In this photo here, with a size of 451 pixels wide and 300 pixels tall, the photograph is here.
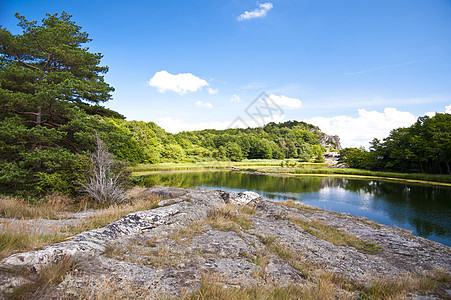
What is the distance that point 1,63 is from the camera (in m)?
12.1

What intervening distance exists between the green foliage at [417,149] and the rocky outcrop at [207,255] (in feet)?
143

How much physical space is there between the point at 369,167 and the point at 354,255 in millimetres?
61371

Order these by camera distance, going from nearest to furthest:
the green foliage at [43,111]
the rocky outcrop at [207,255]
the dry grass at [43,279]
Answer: the dry grass at [43,279]
the rocky outcrop at [207,255]
the green foliage at [43,111]

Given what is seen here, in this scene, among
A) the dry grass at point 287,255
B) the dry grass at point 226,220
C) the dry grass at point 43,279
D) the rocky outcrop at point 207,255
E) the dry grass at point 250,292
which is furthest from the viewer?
the dry grass at point 226,220

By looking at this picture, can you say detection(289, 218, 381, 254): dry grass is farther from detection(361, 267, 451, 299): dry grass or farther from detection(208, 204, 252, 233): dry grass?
detection(208, 204, 252, 233): dry grass

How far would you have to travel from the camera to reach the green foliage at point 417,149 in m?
40.6

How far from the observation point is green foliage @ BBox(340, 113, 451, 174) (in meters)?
40.6

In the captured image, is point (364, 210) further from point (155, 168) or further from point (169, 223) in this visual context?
point (155, 168)

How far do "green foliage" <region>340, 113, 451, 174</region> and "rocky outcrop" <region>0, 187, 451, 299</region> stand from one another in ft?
143

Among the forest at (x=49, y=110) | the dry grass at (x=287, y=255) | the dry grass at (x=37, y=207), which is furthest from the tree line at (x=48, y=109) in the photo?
the dry grass at (x=287, y=255)

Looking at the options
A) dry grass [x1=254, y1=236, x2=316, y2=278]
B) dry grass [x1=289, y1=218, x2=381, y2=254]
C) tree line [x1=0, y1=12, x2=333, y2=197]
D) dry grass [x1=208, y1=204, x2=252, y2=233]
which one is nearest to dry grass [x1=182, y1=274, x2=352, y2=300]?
dry grass [x1=254, y1=236, x2=316, y2=278]

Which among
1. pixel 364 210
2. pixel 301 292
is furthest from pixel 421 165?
pixel 301 292

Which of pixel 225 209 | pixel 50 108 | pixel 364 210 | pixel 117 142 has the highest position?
pixel 50 108

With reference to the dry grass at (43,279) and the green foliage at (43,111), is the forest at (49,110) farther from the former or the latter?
the dry grass at (43,279)
